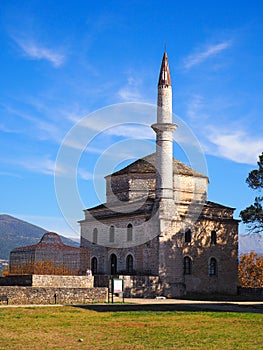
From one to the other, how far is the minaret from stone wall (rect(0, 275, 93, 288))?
892cm

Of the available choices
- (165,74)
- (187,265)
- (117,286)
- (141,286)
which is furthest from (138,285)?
(165,74)

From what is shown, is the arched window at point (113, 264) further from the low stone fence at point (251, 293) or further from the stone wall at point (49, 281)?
the stone wall at point (49, 281)

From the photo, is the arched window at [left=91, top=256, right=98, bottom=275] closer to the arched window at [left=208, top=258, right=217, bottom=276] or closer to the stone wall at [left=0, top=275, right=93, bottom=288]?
the arched window at [left=208, top=258, right=217, bottom=276]

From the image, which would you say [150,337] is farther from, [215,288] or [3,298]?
[215,288]

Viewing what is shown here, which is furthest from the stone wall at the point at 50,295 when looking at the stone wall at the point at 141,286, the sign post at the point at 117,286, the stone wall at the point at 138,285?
the stone wall at the point at 141,286

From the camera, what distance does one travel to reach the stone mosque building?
3528 centimetres

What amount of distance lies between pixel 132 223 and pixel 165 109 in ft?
26.9

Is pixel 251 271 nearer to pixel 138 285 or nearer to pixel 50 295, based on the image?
pixel 138 285

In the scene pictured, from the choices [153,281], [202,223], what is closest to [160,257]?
[153,281]

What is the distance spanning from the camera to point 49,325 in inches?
601

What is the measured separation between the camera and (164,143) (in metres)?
35.7

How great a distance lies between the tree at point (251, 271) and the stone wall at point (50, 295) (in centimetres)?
3212

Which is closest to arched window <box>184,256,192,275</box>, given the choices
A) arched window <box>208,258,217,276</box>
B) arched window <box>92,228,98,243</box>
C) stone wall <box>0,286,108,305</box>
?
arched window <box>208,258,217,276</box>

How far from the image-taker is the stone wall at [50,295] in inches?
908
